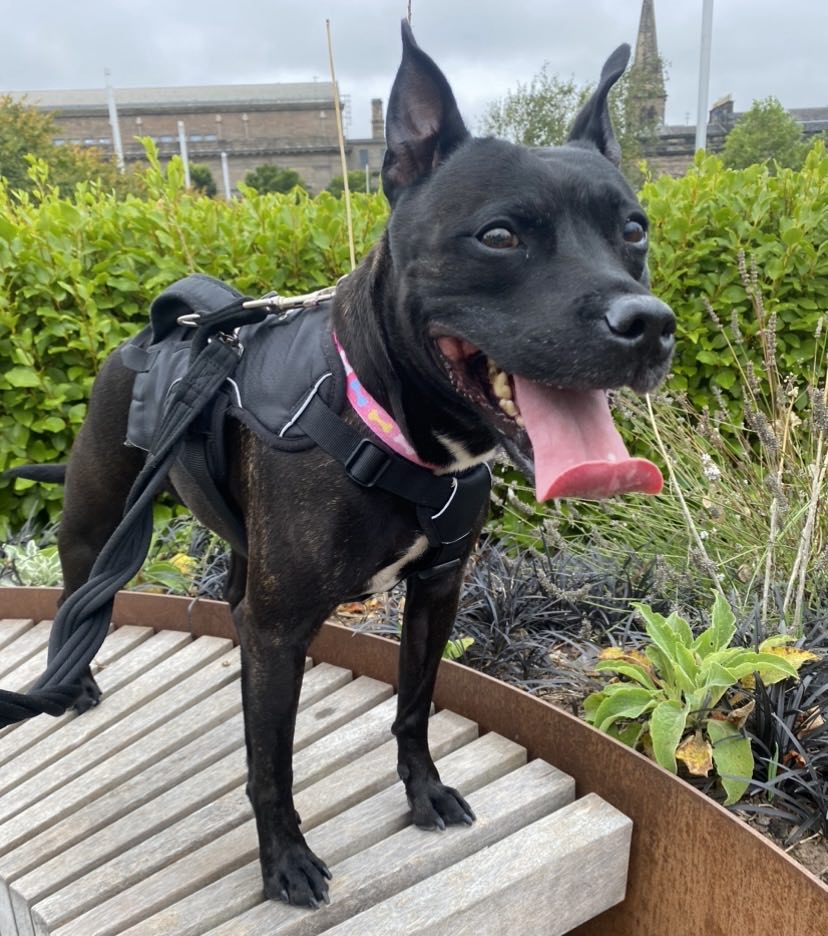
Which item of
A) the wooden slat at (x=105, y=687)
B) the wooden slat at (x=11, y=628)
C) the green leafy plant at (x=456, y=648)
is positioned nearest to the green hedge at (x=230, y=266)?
the wooden slat at (x=11, y=628)

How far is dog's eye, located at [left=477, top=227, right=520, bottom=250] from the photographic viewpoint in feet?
4.84

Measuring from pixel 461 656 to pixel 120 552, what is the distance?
4.42 ft

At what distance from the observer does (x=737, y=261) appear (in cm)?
435

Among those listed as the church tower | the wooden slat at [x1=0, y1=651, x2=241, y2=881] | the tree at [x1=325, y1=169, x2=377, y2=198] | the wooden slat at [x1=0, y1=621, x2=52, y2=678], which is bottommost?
the wooden slat at [x1=0, y1=621, x2=52, y2=678]

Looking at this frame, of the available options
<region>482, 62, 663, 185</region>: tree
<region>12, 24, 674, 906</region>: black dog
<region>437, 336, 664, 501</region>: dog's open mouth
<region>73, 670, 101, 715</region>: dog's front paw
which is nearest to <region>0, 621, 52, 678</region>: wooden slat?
<region>73, 670, 101, 715</region>: dog's front paw

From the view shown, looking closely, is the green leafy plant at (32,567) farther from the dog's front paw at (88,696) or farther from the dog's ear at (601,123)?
the dog's ear at (601,123)

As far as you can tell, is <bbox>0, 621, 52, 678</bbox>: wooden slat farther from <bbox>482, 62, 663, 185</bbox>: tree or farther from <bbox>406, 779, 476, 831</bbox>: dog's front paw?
<bbox>482, 62, 663, 185</bbox>: tree

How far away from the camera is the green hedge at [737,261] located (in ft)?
14.5

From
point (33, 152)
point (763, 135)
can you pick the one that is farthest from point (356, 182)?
point (763, 135)

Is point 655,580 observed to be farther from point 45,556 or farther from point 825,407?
point 45,556

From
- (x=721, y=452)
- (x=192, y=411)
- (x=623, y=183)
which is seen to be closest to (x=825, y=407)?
(x=721, y=452)

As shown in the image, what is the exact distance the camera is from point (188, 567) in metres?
3.79

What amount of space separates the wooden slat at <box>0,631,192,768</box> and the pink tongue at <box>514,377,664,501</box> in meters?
1.87

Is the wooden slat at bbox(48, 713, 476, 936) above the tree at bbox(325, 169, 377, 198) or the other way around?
the other way around
